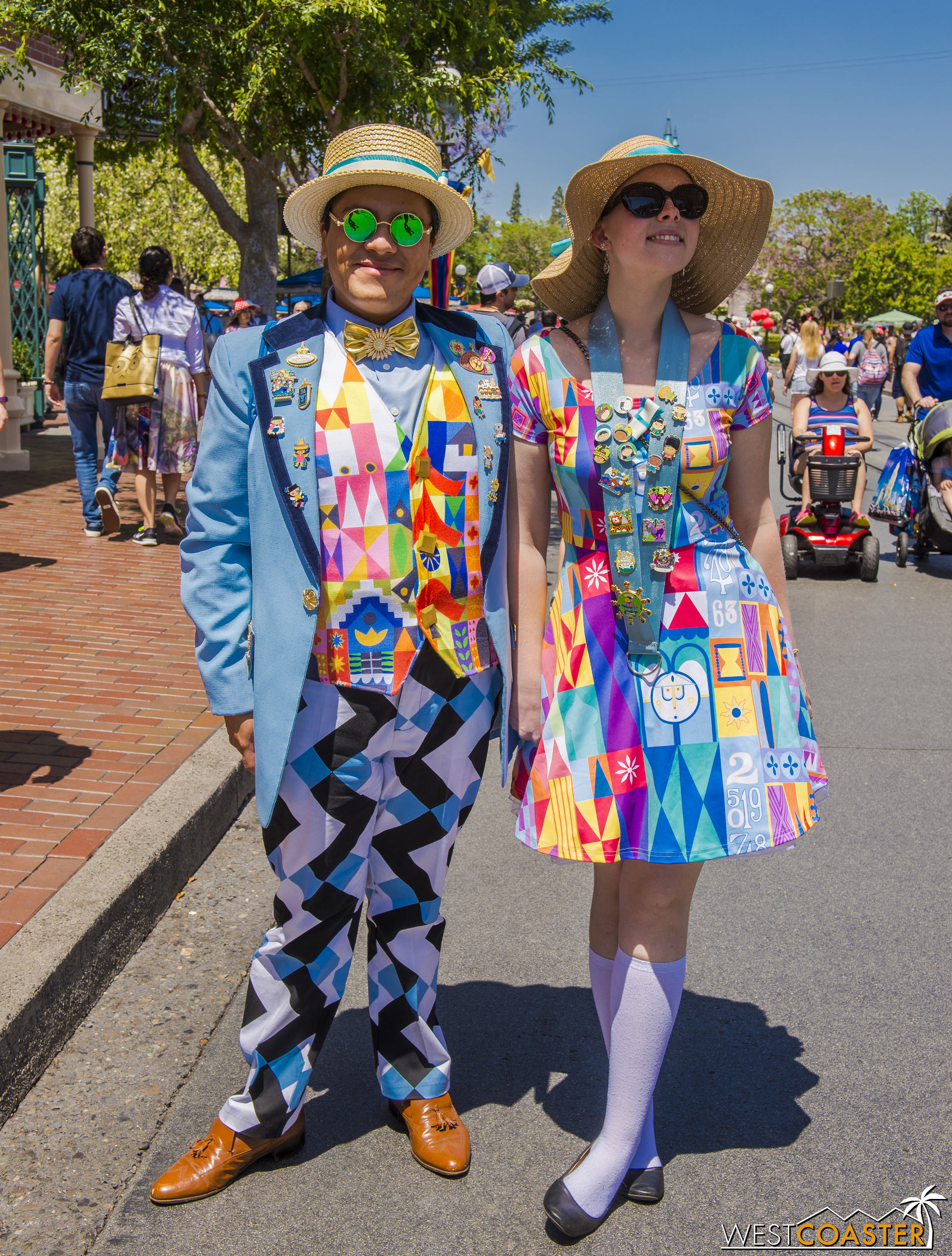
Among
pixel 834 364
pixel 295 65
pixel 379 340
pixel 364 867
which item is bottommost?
pixel 364 867

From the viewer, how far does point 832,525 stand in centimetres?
967

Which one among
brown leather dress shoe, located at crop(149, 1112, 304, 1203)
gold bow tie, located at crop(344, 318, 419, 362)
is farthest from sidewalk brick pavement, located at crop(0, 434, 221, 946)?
gold bow tie, located at crop(344, 318, 419, 362)

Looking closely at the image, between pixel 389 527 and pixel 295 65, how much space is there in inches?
332

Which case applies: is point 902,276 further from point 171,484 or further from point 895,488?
point 171,484

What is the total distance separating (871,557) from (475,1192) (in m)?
7.73

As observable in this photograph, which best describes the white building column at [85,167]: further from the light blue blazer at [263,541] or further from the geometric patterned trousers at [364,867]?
the geometric patterned trousers at [364,867]

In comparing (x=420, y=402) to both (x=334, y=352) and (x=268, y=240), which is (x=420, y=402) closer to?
(x=334, y=352)

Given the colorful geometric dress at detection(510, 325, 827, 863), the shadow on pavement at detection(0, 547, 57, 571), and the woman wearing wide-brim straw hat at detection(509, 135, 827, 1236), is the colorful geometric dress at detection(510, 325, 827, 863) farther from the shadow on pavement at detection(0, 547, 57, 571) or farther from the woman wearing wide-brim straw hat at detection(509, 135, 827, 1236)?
the shadow on pavement at detection(0, 547, 57, 571)

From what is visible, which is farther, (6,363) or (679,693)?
(6,363)

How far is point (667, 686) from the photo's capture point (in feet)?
8.14

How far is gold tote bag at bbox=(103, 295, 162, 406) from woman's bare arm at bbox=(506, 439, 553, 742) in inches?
260

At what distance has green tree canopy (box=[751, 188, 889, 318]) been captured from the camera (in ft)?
205

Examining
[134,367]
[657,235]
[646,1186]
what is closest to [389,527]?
[657,235]

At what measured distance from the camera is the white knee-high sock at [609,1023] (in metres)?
2.61
